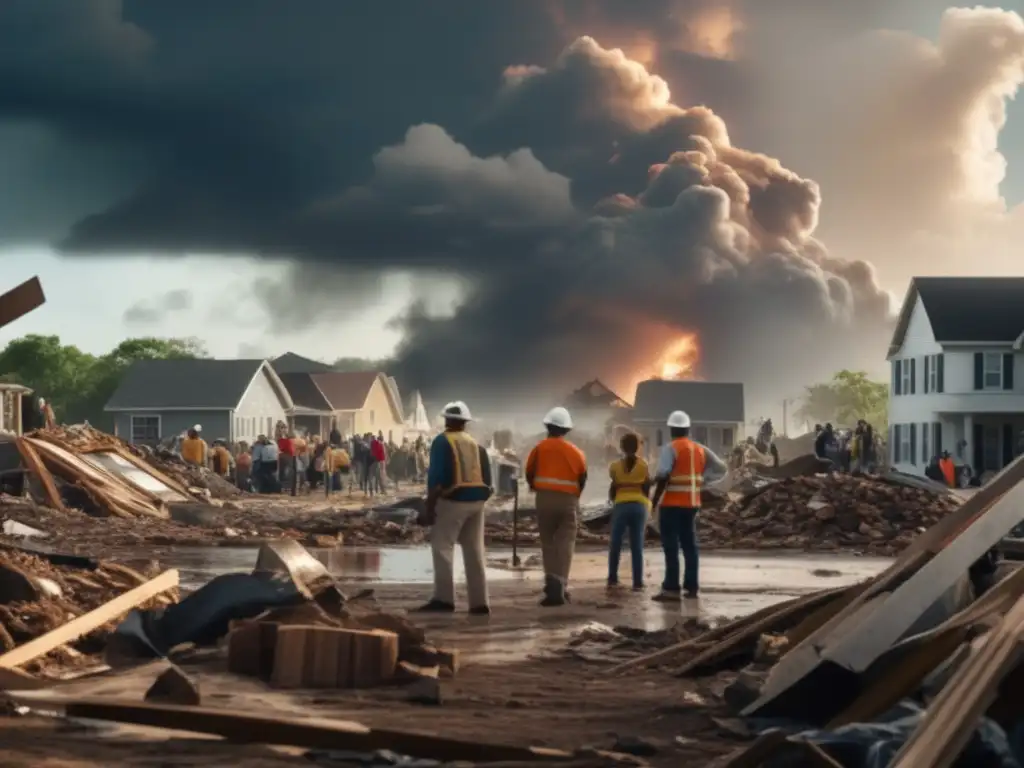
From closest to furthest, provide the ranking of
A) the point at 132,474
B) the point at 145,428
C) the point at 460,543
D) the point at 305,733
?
the point at 305,733 < the point at 460,543 < the point at 132,474 < the point at 145,428

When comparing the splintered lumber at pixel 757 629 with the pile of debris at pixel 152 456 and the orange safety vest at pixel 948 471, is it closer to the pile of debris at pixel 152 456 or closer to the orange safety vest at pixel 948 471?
the pile of debris at pixel 152 456

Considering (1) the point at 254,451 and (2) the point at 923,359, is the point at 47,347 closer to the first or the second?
(2) the point at 923,359

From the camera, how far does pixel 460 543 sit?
15.7 metres

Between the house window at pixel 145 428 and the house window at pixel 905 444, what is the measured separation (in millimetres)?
37780

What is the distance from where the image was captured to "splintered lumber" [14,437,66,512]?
33.8 m

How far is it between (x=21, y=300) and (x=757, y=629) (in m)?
5.58

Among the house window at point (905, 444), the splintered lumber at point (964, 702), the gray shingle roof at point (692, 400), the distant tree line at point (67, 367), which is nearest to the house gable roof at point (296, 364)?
the distant tree line at point (67, 367)

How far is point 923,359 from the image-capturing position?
234ft

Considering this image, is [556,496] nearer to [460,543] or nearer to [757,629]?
[460,543]

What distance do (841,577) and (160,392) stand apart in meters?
70.2

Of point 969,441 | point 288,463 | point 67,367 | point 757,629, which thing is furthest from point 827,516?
point 67,367

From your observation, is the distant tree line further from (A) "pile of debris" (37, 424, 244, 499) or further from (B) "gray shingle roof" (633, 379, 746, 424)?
(A) "pile of debris" (37, 424, 244, 499)

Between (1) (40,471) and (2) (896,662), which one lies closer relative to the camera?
(2) (896,662)

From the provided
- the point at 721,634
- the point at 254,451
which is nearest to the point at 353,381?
the point at 254,451
